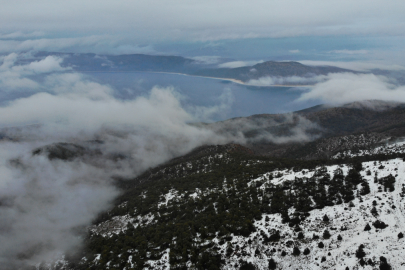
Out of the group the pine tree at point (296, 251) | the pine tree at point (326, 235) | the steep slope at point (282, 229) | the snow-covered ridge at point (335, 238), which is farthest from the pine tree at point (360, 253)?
the pine tree at point (296, 251)

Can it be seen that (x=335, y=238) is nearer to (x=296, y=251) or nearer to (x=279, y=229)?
(x=296, y=251)

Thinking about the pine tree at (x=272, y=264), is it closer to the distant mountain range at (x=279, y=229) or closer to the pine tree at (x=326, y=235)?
the distant mountain range at (x=279, y=229)

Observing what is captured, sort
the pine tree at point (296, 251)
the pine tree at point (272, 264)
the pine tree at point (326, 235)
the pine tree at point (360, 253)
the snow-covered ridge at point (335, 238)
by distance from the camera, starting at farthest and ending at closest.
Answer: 1. the pine tree at point (326, 235)
2. the pine tree at point (296, 251)
3. the pine tree at point (272, 264)
4. the snow-covered ridge at point (335, 238)
5. the pine tree at point (360, 253)

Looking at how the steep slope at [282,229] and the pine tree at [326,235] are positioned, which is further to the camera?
the pine tree at [326,235]

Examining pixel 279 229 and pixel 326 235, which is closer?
pixel 326 235

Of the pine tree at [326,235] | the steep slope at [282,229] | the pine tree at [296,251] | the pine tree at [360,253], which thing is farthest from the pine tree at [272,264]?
the pine tree at [360,253]

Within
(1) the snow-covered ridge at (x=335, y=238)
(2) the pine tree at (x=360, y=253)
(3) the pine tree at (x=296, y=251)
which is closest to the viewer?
(2) the pine tree at (x=360, y=253)

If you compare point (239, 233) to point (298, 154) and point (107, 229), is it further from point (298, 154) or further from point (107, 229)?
point (298, 154)

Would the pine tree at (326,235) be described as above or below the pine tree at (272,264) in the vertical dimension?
above

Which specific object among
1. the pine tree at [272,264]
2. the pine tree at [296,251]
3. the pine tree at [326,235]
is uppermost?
the pine tree at [326,235]

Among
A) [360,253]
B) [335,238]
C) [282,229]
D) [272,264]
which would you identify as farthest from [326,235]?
[272,264]

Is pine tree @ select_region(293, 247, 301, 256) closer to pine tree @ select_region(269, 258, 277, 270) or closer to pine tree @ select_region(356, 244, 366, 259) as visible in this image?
pine tree @ select_region(269, 258, 277, 270)

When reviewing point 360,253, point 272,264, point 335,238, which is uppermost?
point 360,253
